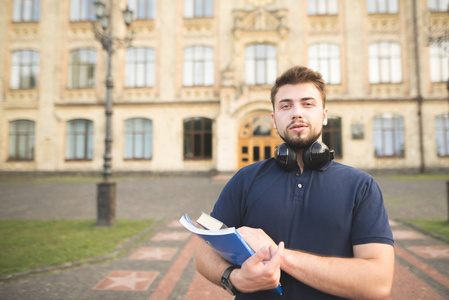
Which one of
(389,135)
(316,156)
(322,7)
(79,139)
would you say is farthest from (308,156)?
(322,7)

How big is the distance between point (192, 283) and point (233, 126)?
47.4 feet

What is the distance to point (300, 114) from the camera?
4.89 ft

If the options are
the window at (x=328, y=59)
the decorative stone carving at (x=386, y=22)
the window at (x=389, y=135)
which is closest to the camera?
the window at (x=389, y=135)

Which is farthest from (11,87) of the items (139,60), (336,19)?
(336,19)

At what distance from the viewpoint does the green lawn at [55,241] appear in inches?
165

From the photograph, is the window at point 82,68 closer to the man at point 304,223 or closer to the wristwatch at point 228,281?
the man at point 304,223

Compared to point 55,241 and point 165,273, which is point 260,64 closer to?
point 55,241

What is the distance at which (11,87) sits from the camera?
19.8 metres

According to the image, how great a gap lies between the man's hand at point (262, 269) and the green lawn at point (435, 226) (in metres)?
5.65

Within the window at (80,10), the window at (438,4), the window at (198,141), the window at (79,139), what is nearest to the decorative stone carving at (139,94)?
the window at (79,139)

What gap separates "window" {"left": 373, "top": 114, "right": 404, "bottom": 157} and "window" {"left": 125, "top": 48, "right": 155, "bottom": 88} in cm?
1676

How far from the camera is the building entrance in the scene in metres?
17.9

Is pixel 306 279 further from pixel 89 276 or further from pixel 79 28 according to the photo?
Answer: pixel 79 28

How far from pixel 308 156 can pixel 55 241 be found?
558cm
